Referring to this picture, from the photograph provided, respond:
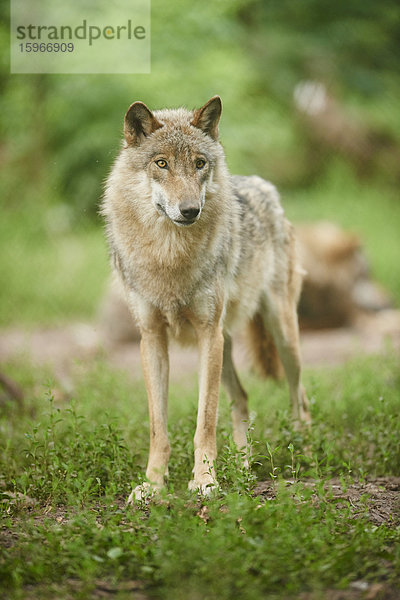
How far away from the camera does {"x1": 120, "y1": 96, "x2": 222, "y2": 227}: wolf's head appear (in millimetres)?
3506

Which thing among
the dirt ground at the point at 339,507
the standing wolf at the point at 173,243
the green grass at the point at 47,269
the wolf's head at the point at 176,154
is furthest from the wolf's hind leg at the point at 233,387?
the green grass at the point at 47,269

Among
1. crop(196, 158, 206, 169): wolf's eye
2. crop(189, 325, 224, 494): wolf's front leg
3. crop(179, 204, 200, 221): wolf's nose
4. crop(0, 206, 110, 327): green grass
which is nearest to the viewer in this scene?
crop(179, 204, 200, 221): wolf's nose

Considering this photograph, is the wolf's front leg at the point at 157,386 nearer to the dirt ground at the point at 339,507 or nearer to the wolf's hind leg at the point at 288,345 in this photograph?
the dirt ground at the point at 339,507

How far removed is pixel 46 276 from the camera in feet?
38.4

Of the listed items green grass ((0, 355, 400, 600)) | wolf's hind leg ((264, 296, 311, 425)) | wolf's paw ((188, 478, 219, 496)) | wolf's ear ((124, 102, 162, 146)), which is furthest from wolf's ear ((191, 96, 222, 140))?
wolf's paw ((188, 478, 219, 496))

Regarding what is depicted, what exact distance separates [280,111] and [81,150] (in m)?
7.36

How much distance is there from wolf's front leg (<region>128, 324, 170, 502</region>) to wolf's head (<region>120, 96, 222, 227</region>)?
0.76 m

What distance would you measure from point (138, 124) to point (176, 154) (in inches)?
13.6

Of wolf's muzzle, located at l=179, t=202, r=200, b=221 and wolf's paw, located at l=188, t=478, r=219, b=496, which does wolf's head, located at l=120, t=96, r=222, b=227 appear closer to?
wolf's muzzle, located at l=179, t=202, r=200, b=221

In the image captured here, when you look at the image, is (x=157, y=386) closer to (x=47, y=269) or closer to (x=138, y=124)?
(x=138, y=124)

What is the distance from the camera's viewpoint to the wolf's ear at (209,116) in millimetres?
3805

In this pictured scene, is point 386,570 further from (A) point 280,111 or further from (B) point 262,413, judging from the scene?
(A) point 280,111

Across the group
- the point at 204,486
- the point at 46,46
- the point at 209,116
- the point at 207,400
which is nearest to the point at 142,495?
the point at 204,486

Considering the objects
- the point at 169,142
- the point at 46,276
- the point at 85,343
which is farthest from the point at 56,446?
the point at 46,276
